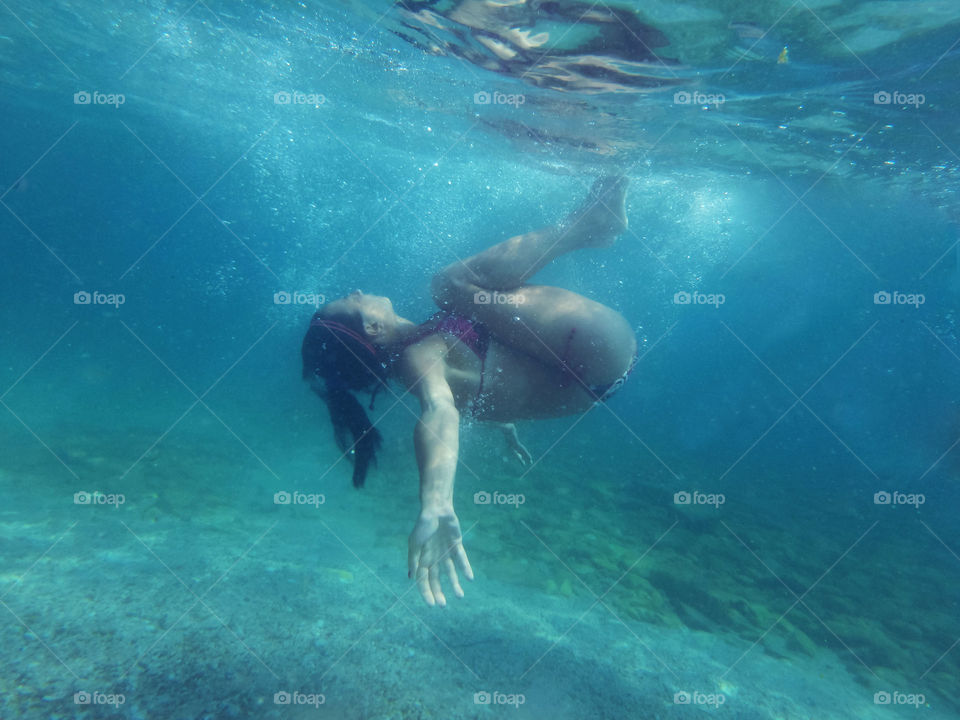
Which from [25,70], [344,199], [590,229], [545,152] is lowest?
[590,229]

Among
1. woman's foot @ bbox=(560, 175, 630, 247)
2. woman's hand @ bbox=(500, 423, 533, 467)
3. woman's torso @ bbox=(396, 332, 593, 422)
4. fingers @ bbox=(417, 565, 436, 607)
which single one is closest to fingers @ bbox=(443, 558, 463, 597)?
fingers @ bbox=(417, 565, 436, 607)

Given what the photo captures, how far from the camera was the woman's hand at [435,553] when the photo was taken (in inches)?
101

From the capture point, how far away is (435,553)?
2.66 metres

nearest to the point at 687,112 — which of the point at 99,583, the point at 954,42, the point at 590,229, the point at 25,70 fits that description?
the point at 954,42

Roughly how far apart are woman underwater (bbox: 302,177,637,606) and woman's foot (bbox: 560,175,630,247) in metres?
0.62

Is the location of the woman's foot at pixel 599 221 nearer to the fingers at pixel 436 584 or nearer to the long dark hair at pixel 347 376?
the long dark hair at pixel 347 376

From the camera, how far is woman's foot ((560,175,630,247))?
462 centimetres

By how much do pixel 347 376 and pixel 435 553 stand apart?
167cm

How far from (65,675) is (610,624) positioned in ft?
15.5

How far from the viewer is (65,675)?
119 inches

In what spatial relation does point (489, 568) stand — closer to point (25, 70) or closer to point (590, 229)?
point (590, 229)

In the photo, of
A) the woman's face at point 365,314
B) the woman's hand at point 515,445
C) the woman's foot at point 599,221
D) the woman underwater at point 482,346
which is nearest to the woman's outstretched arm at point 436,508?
the woman underwater at point 482,346

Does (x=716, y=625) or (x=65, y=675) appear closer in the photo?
(x=65, y=675)

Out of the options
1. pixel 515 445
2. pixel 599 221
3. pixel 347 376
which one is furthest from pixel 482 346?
pixel 515 445
